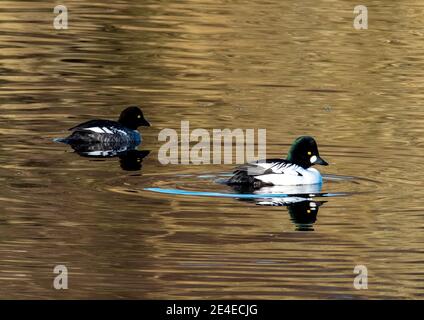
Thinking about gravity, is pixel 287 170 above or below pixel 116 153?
below

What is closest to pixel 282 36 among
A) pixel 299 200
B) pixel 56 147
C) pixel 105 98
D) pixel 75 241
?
pixel 105 98

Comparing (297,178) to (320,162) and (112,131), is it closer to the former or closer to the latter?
(320,162)

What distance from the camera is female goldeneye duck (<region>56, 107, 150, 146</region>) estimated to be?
17.5 metres

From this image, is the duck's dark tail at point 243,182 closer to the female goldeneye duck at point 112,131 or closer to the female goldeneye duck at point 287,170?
the female goldeneye duck at point 287,170

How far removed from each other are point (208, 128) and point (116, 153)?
53.0 inches

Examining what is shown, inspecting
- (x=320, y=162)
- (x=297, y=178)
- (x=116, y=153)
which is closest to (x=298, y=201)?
(x=297, y=178)

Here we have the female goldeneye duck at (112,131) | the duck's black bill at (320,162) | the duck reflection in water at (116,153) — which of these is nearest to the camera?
the duck's black bill at (320,162)

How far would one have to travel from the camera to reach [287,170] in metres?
15.0

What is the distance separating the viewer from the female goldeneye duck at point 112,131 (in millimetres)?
17531

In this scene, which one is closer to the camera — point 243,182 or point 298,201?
point 298,201

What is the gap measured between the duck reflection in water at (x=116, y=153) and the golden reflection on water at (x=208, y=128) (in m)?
0.20

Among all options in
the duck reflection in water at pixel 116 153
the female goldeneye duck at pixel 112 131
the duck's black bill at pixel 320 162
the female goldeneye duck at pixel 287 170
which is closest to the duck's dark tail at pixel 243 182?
the female goldeneye duck at pixel 287 170

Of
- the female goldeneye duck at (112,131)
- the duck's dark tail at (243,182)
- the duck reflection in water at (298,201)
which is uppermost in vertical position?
the female goldeneye duck at (112,131)

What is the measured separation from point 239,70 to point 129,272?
12.5 meters
